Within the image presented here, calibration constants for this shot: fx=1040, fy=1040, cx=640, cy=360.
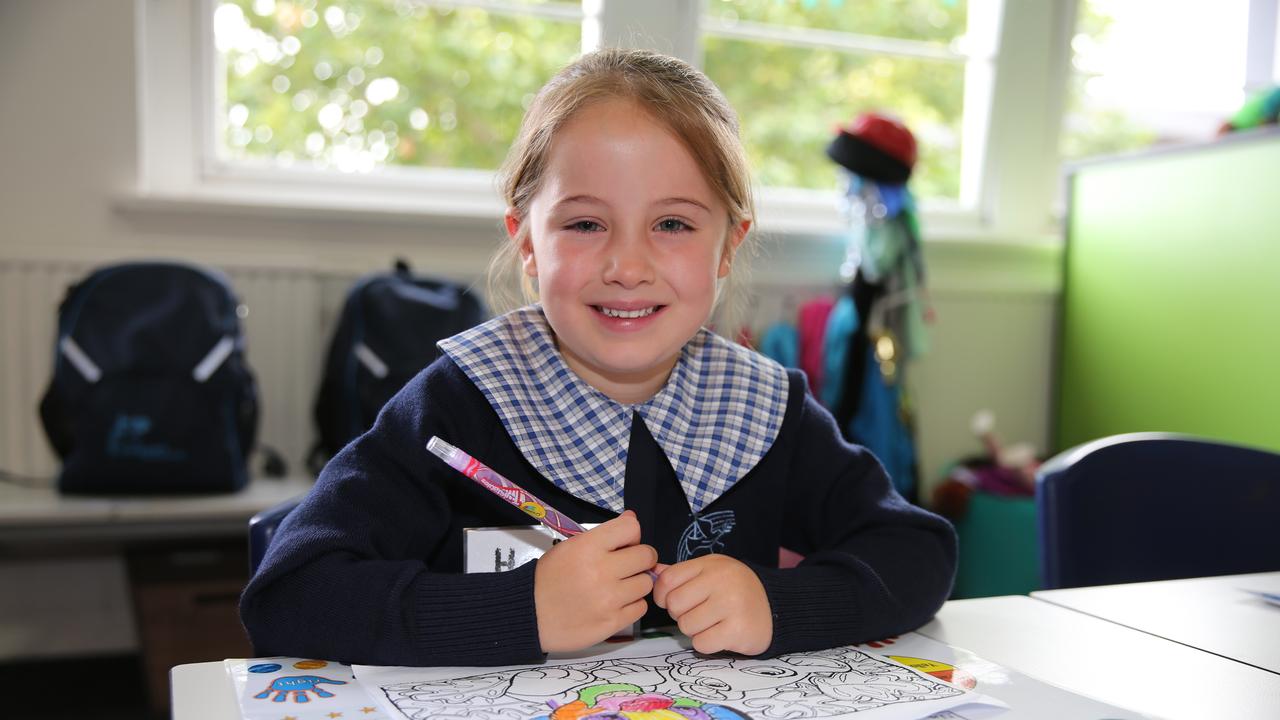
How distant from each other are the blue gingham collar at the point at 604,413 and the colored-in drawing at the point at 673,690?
0.78 ft

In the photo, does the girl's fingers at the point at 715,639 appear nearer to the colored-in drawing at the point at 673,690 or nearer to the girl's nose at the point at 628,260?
the colored-in drawing at the point at 673,690

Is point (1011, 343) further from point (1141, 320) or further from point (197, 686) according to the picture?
point (197, 686)

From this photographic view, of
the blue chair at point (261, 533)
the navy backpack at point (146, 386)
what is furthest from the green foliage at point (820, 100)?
the blue chair at point (261, 533)

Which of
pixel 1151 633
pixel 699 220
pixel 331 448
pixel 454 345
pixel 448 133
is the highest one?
pixel 448 133

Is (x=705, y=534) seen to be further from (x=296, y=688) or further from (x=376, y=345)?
(x=376, y=345)

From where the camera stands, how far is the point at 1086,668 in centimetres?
69

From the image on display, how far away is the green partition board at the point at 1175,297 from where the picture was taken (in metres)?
2.33

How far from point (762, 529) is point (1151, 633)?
13.7 inches

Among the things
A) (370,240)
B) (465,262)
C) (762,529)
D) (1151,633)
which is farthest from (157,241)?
(1151,633)

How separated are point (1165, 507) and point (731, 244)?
58cm

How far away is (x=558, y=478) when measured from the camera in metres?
0.89

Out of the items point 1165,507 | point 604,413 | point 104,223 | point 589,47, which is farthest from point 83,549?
point 1165,507

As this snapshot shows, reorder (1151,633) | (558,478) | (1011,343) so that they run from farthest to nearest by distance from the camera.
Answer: (1011,343) → (558,478) → (1151,633)

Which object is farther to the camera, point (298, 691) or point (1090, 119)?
point (1090, 119)
